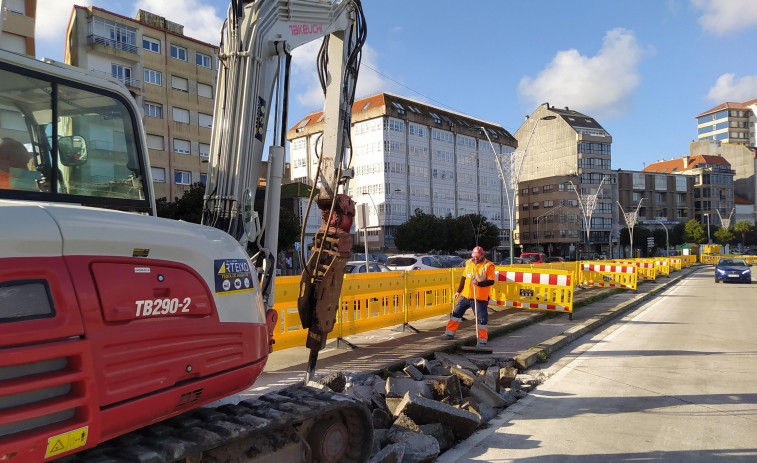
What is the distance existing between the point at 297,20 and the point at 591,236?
93.1m

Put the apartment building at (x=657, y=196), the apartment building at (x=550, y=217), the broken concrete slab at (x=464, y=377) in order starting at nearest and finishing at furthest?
the broken concrete slab at (x=464, y=377), the apartment building at (x=550, y=217), the apartment building at (x=657, y=196)

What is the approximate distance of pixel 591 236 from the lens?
90.0m

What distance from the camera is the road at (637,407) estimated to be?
4777 millimetres

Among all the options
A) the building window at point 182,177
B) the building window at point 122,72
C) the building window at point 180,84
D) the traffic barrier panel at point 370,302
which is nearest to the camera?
the traffic barrier panel at point 370,302

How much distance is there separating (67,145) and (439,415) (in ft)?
12.8

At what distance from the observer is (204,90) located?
4534 cm

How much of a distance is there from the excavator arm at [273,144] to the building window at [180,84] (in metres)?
42.4

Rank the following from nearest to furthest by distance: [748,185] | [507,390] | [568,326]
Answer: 1. [507,390]
2. [568,326]
3. [748,185]

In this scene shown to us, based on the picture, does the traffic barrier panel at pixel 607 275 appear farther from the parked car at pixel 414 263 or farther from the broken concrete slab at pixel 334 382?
the broken concrete slab at pixel 334 382

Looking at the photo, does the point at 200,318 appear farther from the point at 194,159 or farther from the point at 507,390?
the point at 194,159

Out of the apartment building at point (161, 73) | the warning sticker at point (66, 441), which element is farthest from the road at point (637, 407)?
the apartment building at point (161, 73)

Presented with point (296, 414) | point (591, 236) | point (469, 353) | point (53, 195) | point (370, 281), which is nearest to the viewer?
Result: point (53, 195)

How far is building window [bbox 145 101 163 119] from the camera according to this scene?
4134cm

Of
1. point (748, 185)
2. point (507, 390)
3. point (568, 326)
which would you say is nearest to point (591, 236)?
point (748, 185)
